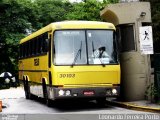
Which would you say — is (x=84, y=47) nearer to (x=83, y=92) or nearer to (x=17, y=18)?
(x=83, y=92)

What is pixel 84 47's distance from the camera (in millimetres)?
17938

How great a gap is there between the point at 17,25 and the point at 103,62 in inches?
1319

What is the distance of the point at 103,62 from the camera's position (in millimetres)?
17938

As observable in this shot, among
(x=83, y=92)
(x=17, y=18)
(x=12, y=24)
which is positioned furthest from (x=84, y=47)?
(x=17, y=18)

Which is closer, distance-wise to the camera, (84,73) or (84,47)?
(84,73)

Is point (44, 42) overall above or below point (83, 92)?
above

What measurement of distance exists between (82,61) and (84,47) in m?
0.50

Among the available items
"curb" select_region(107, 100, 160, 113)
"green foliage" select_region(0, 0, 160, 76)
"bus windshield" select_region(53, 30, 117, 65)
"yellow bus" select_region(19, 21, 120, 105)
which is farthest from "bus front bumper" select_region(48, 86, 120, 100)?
"green foliage" select_region(0, 0, 160, 76)

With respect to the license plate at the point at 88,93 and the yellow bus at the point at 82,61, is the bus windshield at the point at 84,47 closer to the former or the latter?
the yellow bus at the point at 82,61

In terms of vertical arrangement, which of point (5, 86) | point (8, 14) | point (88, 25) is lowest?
point (5, 86)

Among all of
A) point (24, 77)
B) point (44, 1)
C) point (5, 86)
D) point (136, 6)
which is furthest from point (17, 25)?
point (136, 6)

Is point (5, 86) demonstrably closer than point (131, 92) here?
No

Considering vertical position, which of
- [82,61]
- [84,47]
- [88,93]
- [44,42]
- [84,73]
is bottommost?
[88,93]

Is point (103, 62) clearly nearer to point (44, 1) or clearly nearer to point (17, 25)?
point (17, 25)
